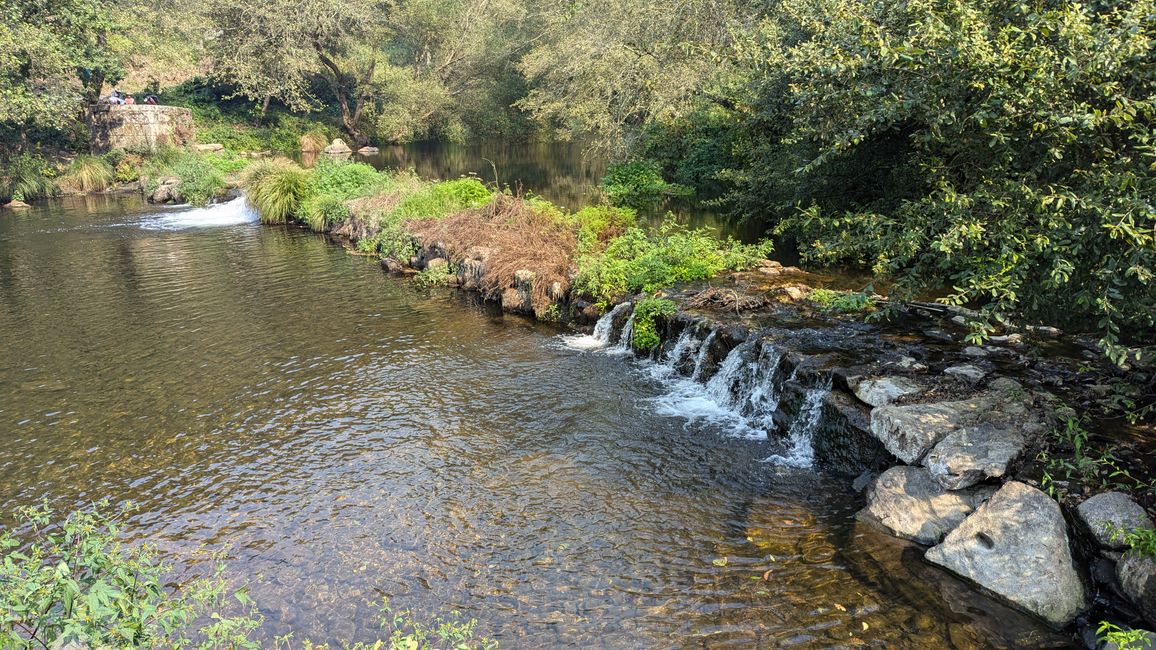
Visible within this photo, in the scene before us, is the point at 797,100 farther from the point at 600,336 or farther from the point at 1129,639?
the point at 1129,639

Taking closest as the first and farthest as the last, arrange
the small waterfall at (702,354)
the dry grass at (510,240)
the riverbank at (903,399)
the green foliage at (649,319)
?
the riverbank at (903,399) < the small waterfall at (702,354) < the green foliage at (649,319) < the dry grass at (510,240)

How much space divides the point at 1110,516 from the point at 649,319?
7524mm

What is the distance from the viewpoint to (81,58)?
33781 millimetres

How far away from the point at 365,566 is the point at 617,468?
3.16 m

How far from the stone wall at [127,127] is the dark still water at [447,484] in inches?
1044

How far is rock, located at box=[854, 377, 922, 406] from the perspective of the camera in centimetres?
879

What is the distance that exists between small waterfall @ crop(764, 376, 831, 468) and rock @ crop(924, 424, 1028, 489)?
1.65 metres

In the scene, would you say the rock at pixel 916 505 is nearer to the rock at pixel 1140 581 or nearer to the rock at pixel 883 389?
the rock at pixel 883 389

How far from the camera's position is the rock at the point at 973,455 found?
743cm

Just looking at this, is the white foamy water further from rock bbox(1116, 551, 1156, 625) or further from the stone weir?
rock bbox(1116, 551, 1156, 625)

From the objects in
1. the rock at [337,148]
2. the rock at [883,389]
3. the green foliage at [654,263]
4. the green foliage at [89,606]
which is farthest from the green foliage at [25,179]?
the rock at [883,389]

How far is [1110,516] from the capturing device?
642 centimetres

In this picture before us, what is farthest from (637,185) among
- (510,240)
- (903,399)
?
(903,399)

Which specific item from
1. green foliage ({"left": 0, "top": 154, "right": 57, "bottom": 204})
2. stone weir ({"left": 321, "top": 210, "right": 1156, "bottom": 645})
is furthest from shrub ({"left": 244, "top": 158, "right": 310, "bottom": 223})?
stone weir ({"left": 321, "top": 210, "right": 1156, "bottom": 645})
